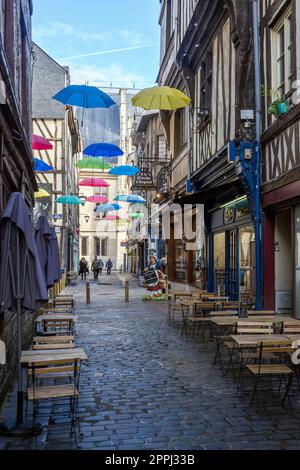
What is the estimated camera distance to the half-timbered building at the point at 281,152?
27.4ft

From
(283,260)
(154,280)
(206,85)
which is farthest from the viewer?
(154,280)

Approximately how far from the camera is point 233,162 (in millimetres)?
10719

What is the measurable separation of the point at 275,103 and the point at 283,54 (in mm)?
1124

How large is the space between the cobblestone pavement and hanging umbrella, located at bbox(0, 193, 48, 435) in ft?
2.66

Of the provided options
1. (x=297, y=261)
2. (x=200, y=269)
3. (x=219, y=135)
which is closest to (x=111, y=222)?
(x=200, y=269)

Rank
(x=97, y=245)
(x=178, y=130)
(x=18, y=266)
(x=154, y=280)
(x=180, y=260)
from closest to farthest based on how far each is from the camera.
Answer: (x=18, y=266)
(x=154, y=280)
(x=178, y=130)
(x=180, y=260)
(x=97, y=245)

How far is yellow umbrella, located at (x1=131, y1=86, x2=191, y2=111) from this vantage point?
1100 cm

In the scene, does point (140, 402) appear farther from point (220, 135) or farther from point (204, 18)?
point (204, 18)

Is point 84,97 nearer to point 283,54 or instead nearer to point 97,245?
point 283,54

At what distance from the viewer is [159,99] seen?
1101cm

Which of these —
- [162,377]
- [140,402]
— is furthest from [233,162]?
[140,402]

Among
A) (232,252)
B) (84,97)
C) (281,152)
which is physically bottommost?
(232,252)
